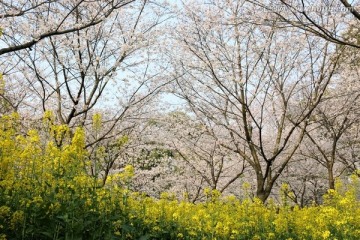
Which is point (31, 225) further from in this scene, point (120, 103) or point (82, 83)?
point (120, 103)

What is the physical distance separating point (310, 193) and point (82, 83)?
16532 mm

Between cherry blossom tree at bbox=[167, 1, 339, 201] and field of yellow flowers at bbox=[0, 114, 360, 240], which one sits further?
cherry blossom tree at bbox=[167, 1, 339, 201]

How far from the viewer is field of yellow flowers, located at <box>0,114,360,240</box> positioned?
3199 millimetres

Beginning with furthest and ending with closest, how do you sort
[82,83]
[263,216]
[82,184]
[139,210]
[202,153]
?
1. [202,153]
2. [82,83]
3. [263,216]
4. [139,210]
5. [82,184]

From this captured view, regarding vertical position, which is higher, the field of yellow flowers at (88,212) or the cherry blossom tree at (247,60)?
the cherry blossom tree at (247,60)

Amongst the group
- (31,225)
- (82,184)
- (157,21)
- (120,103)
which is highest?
(157,21)

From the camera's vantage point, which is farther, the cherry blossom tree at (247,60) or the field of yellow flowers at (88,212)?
the cherry blossom tree at (247,60)

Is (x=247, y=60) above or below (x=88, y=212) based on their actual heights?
above

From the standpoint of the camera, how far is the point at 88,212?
3.34m

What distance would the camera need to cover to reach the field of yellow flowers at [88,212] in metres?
3.20

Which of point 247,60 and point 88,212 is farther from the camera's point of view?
point 247,60

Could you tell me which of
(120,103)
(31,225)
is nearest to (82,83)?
(120,103)

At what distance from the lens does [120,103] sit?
533 inches

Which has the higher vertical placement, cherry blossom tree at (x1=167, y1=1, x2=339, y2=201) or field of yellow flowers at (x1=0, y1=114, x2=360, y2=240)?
cherry blossom tree at (x1=167, y1=1, x2=339, y2=201)
